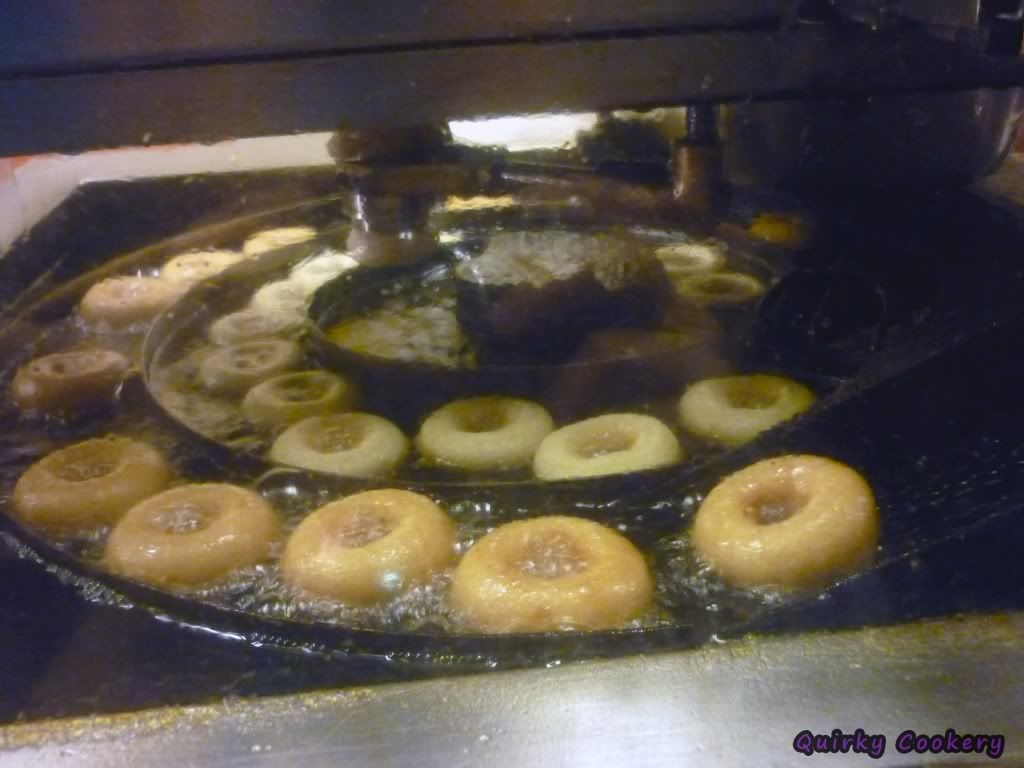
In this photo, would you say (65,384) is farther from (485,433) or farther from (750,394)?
(750,394)

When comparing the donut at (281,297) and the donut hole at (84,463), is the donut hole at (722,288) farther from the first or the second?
the donut hole at (84,463)

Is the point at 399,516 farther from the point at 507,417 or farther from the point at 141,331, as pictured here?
the point at 141,331

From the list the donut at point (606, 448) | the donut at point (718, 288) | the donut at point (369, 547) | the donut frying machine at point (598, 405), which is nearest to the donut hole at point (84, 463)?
the donut frying machine at point (598, 405)

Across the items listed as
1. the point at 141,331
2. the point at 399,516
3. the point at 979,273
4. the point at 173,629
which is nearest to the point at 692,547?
the point at 399,516

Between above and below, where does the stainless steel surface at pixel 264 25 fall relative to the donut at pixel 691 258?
above

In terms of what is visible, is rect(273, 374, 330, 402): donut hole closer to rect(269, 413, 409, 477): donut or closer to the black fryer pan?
rect(269, 413, 409, 477): donut

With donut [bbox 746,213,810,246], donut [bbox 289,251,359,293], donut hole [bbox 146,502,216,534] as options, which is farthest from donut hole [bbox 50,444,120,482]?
donut [bbox 746,213,810,246]
